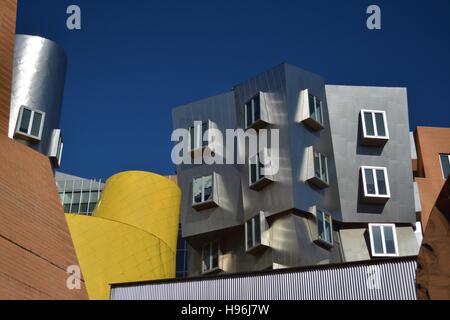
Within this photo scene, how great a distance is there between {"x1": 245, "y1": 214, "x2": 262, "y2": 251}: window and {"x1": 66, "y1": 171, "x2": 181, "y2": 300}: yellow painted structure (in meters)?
3.68

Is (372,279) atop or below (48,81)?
below

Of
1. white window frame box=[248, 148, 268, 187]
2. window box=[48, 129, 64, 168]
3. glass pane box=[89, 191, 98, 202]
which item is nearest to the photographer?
white window frame box=[248, 148, 268, 187]

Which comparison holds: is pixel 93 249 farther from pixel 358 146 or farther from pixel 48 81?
pixel 358 146

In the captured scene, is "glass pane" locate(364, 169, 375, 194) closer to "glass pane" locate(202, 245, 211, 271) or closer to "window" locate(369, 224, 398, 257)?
"window" locate(369, 224, 398, 257)

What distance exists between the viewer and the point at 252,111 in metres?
32.7

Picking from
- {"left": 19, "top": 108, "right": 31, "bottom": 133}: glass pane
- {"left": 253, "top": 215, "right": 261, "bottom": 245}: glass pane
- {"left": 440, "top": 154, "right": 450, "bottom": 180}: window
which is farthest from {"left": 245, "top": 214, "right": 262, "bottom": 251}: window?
{"left": 19, "top": 108, "right": 31, "bottom": 133}: glass pane

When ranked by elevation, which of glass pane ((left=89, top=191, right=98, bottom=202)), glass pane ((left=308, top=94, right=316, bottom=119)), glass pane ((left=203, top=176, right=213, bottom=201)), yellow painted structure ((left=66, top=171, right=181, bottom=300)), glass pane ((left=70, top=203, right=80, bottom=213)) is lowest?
yellow painted structure ((left=66, top=171, right=181, bottom=300))

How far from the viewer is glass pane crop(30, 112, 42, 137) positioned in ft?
109

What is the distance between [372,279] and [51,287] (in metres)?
9.17

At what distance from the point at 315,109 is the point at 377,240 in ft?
22.3
